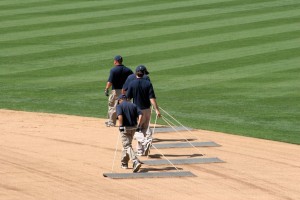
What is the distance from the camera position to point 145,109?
20.6 m

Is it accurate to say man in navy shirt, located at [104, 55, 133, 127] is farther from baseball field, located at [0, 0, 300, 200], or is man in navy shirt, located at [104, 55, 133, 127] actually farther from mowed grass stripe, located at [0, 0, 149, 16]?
mowed grass stripe, located at [0, 0, 149, 16]

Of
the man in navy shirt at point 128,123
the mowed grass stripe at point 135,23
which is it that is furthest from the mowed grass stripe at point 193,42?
the man in navy shirt at point 128,123

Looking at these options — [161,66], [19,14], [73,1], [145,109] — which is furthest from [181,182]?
[73,1]

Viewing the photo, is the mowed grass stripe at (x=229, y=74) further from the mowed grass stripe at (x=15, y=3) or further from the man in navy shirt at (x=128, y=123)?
the mowed grass stripe at (x=15, y=3)

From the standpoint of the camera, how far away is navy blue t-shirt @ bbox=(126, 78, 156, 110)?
20.4 m

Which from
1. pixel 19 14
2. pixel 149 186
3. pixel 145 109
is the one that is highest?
pixel 19 14

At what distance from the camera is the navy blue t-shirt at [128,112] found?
744 inches

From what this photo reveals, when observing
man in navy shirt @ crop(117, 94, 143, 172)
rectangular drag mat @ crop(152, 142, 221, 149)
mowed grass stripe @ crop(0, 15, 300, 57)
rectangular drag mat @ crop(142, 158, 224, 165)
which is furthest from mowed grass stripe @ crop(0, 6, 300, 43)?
man in navy shirt @ crop(117, 94, 143, 172)

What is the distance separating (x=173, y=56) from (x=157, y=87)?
5354mm

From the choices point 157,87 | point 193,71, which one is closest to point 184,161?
point 157,87

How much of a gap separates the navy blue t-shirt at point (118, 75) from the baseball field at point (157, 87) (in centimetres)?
140

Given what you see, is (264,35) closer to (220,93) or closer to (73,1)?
(220,93)

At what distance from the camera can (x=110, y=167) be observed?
761 inches

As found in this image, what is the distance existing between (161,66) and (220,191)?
56.5ft
